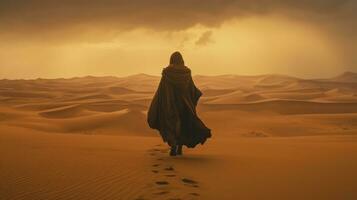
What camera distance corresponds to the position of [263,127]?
2206cm

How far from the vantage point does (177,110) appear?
9773 mm

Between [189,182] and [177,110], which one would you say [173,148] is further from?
[189,182]

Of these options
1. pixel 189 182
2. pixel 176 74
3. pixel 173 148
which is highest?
pixel 176 74

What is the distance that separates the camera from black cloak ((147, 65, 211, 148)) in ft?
31.9

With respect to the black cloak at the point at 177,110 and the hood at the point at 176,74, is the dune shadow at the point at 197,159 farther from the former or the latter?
the hood at the point at 176,74

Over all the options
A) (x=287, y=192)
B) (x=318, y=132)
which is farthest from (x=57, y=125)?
(x=287, y=192)

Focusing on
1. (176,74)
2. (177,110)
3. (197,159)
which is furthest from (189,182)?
(176,74)

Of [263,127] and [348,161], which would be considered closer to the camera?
[348,161]

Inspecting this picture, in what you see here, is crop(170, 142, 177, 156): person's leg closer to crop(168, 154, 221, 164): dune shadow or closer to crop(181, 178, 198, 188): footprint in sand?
crop(168, 154, 221, 164): dune shadow

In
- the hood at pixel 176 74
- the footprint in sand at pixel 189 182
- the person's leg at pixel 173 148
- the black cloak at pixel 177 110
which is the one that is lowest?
the footprint in sand at pixel 189 182

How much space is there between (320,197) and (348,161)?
3161mm

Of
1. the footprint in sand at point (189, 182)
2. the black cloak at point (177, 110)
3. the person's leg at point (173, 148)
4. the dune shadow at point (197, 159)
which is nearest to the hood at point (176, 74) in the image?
the black cloak at point (177, 110)

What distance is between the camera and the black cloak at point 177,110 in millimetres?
9719

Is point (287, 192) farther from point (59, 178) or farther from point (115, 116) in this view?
point (115, 116)
